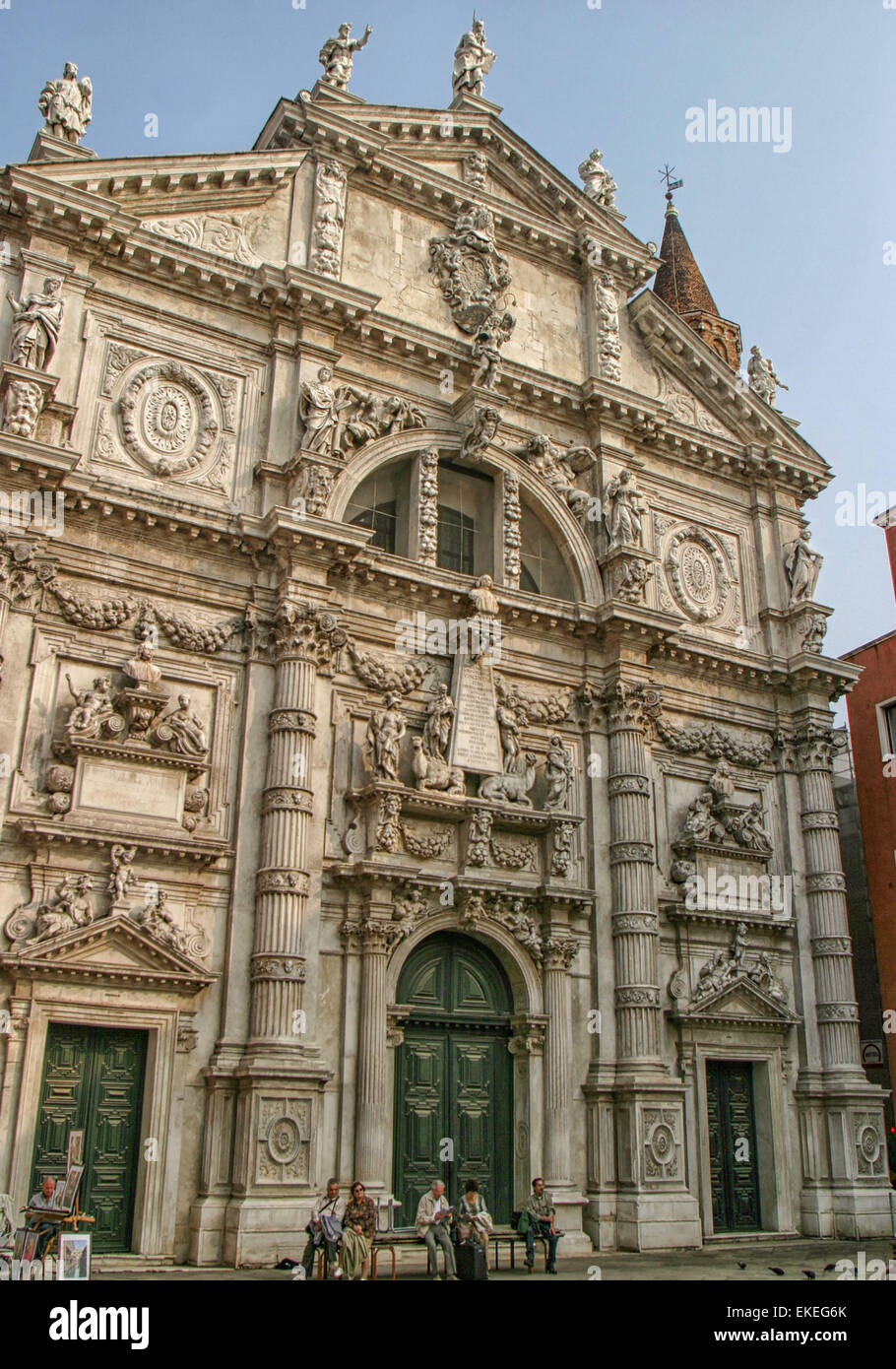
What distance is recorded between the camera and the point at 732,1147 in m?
21.1

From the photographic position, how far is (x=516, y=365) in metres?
22.6

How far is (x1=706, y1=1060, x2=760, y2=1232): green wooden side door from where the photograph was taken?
20.6m

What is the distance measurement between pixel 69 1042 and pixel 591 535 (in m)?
→ 12.8

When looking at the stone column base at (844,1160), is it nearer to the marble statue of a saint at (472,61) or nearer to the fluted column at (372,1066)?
the fluted column at (372,1066)

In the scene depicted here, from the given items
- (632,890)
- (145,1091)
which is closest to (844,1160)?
(632,890)

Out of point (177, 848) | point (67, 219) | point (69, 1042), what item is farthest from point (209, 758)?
point (67, 219)

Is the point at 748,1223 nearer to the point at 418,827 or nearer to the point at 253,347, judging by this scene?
the point at 418,827

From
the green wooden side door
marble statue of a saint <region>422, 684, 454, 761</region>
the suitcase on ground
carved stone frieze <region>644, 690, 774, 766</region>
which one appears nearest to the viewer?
the suitcase on ground

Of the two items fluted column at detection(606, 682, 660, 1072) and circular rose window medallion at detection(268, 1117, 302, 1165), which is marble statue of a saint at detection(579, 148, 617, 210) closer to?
fluted column at detection(606, 682, 660, 1072)

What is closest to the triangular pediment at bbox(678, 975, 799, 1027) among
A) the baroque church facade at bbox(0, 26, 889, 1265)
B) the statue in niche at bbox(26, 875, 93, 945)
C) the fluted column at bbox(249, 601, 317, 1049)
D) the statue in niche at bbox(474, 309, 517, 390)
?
the baroque church facade at bbox(0, 26, 889, 1265)

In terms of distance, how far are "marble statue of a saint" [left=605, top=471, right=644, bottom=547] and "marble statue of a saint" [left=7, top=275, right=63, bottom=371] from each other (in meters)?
10.2

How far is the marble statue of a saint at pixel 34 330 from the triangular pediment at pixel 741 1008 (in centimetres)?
1446

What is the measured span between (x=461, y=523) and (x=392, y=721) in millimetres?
5185

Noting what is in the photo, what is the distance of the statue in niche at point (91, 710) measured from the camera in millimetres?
16375
